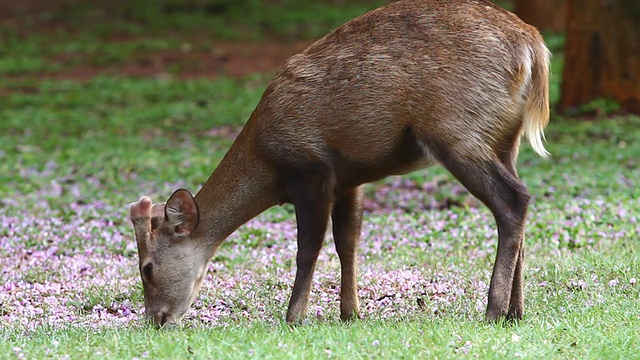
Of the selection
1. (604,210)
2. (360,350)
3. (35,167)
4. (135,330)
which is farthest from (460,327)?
(35,167)

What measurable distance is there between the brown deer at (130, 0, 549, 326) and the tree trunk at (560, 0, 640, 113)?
304 inches

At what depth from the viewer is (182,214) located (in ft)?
19.8

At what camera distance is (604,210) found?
8781mm

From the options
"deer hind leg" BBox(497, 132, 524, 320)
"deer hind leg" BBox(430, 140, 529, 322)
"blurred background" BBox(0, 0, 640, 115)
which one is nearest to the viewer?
"deer hind leg" BBox(430, 140, 529, 322)

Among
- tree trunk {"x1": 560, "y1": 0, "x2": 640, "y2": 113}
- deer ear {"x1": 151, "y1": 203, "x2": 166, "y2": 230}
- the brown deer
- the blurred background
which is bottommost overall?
the blurred background

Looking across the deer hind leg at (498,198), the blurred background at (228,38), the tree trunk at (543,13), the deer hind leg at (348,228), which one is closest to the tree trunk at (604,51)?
the blurred background at (228,38)

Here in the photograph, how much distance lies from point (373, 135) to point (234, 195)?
917 mm

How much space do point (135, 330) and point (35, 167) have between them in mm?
6533

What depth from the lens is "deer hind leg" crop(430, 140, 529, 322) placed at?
5613 millimetres

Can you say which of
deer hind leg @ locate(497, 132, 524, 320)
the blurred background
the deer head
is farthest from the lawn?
the blurred background

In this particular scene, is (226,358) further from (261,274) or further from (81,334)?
(261,274)

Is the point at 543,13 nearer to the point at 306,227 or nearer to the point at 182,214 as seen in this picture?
the point at 306,227

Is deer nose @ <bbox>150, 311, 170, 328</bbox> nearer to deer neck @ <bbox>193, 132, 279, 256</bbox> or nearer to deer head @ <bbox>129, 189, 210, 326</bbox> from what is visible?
deer head @ <bbox>129, 189, 210, 326</bbox>

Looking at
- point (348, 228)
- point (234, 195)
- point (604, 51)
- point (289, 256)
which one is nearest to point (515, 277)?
point (348, 228)
